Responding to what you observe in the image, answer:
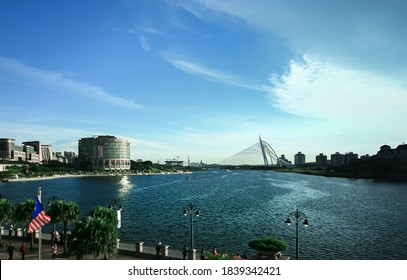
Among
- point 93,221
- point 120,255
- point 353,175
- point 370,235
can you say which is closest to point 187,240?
point 120,255

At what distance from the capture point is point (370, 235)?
145 ft

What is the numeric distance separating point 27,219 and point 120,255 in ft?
38.8

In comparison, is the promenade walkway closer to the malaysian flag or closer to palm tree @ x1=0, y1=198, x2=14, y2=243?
palm tree @ x1=0, y1=198, x2=14, y2=243

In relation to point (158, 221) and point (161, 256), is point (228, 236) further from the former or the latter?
point (161, 256)

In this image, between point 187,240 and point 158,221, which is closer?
point 187,240

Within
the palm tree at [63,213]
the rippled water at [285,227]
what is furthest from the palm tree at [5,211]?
the rippled water at [285,227]

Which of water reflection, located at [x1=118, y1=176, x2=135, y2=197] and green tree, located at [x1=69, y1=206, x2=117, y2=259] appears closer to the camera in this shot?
green tree, located at [x1=69, y1=206, x2=117, y2=259]

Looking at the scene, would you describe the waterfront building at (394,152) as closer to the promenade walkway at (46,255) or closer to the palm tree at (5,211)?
the promenade walkway at (46,255)

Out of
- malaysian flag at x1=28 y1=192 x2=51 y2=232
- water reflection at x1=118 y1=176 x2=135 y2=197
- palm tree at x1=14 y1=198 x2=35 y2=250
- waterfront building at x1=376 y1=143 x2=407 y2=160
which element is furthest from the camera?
waterfront building at x1=376 y1=143 x2=407 y2=160

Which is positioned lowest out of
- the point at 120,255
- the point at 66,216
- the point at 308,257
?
the point at 308,257

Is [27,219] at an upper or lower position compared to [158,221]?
upper

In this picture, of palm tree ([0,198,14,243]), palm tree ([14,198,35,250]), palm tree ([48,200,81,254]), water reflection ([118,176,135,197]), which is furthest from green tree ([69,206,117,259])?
water reflection ([118,176,135,197])
